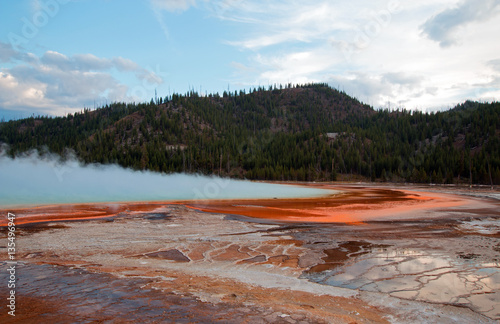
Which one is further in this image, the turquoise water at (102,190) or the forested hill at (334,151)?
the forested hill at (334,151)

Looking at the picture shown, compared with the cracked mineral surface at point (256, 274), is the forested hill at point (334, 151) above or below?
above

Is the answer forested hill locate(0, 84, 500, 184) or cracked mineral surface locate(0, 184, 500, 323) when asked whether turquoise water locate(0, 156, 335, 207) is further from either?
forested hill locate(0, 84, 500, 184)

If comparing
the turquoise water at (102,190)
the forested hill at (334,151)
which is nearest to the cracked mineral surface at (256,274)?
the turquoise water at (102,190)

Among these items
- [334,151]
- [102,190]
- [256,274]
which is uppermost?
[334,151]

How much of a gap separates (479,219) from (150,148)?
5378 inches

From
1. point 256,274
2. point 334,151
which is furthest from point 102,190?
point 334,151

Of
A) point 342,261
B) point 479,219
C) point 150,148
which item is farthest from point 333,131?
A: point 342,261

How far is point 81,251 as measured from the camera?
13188 millimetres

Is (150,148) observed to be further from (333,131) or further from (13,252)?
(13,252)

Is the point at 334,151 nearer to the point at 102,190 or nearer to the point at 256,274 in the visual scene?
the point at 102,190

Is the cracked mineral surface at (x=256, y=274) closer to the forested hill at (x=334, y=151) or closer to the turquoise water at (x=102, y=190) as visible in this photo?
the turquoise water at (x=102, y=190)

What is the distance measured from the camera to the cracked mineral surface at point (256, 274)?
7.13 metres

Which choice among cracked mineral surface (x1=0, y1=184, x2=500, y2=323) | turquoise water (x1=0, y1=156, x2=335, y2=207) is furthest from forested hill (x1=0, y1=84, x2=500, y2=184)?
cracked mineral surface (x1=0, y1=184, x2=500, y2=323)

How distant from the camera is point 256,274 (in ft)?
34.0
